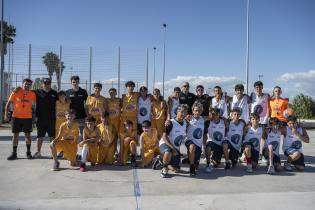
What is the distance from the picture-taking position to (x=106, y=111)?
809 cm

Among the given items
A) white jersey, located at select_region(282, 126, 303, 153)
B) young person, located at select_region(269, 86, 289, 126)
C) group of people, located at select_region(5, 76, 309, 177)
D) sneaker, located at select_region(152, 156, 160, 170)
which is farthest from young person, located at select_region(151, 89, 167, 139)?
white jersey, located at select_region(282, 126, 303, 153)

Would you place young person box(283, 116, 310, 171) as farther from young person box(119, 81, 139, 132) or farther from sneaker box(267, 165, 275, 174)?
young person box(119, 81, 139, 132)

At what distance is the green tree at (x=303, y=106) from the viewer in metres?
28.7

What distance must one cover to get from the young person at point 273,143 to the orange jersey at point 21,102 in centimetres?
540

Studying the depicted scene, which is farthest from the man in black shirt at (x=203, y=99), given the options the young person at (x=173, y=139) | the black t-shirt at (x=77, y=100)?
the black t-shirt at (x=77, y=100)

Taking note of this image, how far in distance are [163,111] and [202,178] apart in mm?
2296

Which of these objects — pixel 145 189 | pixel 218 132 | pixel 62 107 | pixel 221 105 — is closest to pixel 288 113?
pixel 221 105

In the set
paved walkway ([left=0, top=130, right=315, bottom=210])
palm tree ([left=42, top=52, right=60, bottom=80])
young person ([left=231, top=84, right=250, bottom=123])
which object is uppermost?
palm tree ([left=42, top=52, right=60, bottom=80])

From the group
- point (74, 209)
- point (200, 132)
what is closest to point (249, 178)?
point (200, 132)

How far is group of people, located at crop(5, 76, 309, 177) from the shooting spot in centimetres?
723

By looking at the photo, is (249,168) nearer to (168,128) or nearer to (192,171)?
(192,171)

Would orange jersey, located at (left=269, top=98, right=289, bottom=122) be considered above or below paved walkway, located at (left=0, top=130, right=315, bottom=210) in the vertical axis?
above

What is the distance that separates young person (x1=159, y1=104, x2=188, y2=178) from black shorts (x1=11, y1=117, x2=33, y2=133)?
3194 millimetres

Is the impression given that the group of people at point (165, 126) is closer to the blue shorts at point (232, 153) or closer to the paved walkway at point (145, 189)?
the blue shorts at point (232, 153)
